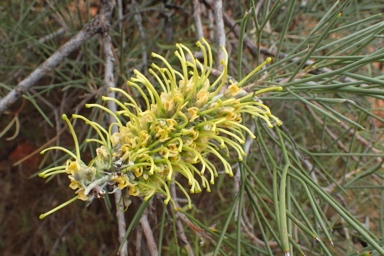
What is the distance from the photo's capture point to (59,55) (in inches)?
28.1

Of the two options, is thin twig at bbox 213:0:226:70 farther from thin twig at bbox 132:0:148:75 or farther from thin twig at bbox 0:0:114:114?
thin twig at bbox 132:0:148:75

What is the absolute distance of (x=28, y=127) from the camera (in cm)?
127

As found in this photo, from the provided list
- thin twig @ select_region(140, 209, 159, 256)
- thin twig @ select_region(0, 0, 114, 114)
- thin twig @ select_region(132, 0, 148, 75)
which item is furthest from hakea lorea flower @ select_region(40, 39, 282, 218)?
thin twig @ select_region(132, 0, 148, 75)

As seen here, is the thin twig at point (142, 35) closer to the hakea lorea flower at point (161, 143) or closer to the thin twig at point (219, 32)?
the thin twig at point (219, 32)

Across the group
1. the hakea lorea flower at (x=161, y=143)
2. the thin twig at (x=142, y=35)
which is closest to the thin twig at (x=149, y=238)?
the hakea lorea flower at (x=161, y=143)

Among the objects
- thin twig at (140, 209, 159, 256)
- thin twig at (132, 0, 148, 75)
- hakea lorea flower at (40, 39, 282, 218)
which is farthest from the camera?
thin twig at (132, 0, 148, 75)

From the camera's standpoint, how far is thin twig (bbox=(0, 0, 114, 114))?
0.71m

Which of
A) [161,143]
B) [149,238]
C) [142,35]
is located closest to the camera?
[161,143]

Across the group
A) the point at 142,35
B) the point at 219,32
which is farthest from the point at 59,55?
the point at 142,35

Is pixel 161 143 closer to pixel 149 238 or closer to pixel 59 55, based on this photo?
pixel 149 238

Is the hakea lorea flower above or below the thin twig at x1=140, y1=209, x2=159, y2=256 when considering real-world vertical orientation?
above

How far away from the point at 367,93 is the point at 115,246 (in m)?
1.00

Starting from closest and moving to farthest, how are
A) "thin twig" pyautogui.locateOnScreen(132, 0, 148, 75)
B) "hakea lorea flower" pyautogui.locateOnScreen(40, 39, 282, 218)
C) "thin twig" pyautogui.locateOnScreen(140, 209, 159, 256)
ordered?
"hakea lorea flower" pyautogui.locateOnScreen(40, 39, 282, 218) → "thin twig" pyautogui.locateOnScreen(140, 209, 159, 256) → "thin twig" pyautogui.locateOnScreen(132, 0, 148, 75)

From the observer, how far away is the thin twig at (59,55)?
71 cm
